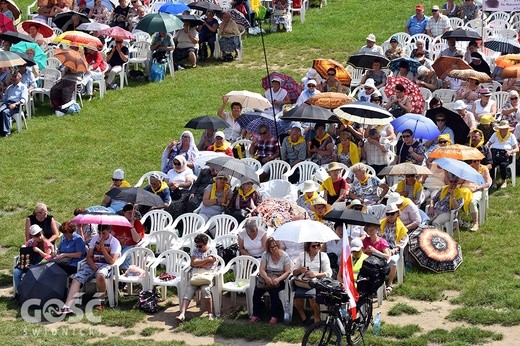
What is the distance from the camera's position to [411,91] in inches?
792

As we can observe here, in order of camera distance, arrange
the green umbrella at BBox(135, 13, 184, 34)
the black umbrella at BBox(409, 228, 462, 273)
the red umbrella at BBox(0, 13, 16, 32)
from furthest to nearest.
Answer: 1. the red umbrella at BBox(0, 13, 16, 32)
2. the green umbrella at BBox(135, 13, 184, 34)
3. the black umbrella at BBox(409, 228, 462, 273)

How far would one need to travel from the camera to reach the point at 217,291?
15.8 m

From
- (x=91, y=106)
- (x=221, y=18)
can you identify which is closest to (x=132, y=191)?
(x=91, y=106)

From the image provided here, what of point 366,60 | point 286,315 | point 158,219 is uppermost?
point 366,60

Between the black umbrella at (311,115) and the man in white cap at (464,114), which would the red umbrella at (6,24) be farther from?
the man in white cap at (464,114)

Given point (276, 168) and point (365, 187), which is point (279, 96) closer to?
point (276, 168)

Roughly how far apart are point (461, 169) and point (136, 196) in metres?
4.23

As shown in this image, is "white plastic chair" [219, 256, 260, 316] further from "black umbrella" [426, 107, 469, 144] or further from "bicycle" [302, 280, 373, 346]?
"black umbrella" [426, 107, 469, 144]

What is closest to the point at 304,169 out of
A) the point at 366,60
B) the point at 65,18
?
the point at 366,60

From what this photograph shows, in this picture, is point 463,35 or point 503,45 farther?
point 503,45

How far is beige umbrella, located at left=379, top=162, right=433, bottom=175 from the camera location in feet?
56.5

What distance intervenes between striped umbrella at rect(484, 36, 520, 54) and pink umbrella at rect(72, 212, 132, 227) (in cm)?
870

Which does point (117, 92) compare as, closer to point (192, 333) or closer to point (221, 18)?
point (221, 18)

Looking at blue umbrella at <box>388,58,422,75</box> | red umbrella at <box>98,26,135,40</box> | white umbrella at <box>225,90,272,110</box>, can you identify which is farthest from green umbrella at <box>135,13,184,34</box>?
blue umbrella at <box>388,58,422,75</box>
